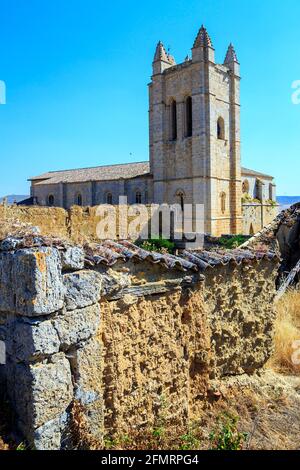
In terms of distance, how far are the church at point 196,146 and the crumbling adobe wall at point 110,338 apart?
81.5ft

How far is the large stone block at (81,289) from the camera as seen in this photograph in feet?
10.9

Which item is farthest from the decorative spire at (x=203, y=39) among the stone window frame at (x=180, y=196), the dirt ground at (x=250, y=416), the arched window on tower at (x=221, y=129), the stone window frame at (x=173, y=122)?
the dirt ground at (x=250, y=416)

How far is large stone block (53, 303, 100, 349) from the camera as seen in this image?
325cm

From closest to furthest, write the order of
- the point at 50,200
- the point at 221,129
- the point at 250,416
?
the point at 250,416
the point at 221,129
the point at 50,200

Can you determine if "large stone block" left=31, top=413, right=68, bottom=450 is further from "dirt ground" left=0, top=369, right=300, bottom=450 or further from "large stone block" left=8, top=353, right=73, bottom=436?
"dirt ground" left=0, top=369, right=300, bottom=450

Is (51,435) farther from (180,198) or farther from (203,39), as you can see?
(203,39)

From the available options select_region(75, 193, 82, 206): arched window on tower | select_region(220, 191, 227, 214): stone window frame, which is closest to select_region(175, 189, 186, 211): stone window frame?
select_region(220, 191, 227, 214): stone window frame

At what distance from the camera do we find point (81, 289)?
11.1 feet

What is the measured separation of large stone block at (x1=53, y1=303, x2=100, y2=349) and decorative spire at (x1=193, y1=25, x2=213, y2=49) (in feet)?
99.4

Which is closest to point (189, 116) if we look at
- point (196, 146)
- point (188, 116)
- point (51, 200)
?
point (188, 116)

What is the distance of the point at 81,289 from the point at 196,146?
28.5 m

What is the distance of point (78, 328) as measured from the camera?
338 cm
